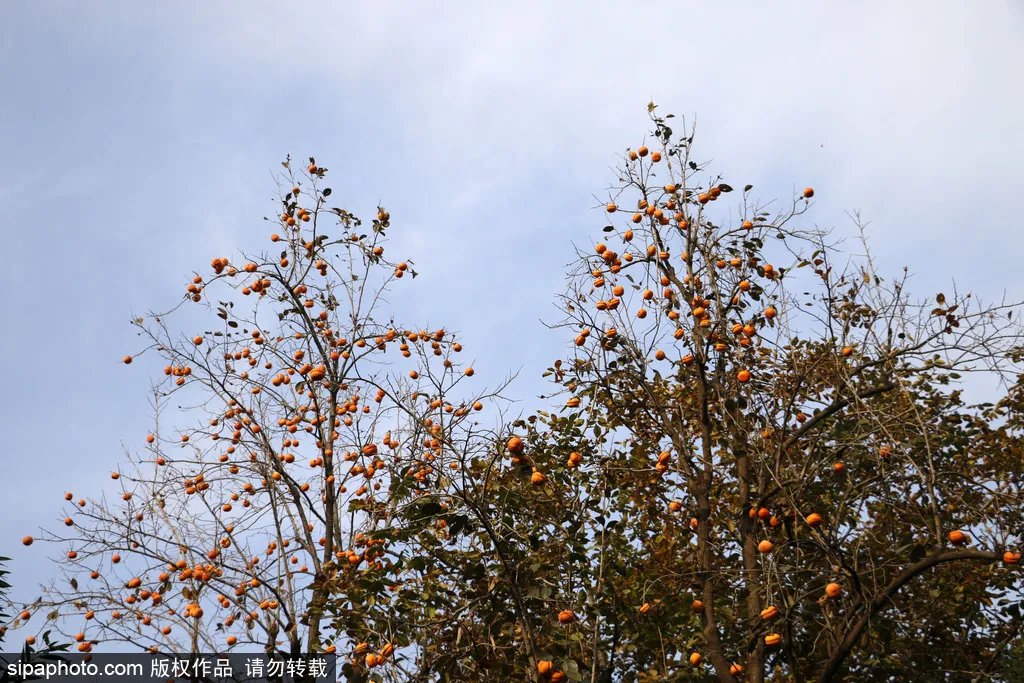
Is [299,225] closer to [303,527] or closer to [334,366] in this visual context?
[334,366]

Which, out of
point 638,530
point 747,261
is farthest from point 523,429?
point 747,261

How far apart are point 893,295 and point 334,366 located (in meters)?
4.08

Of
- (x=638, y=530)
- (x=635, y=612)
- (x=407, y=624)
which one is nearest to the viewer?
(x=407, y=624)

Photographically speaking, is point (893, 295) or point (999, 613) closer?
point (893, 295)

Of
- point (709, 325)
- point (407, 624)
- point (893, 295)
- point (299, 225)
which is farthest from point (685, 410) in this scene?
point (299, 225)

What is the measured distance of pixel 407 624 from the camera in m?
5.20

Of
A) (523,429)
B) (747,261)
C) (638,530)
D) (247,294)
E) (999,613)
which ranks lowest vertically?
(999,613)

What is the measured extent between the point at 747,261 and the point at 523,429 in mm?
1965

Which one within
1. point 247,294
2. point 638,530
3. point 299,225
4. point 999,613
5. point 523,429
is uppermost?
point 299,225

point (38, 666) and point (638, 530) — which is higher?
point (638, 530)

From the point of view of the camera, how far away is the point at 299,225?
25.0ft

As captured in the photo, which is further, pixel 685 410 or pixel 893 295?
pixel 685 410

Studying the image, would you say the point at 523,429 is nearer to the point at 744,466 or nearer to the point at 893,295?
the point at 744,466

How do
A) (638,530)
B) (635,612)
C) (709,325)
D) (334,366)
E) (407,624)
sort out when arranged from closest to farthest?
(407,624) < (635,612) < (709,325) < (638,530) < (334,366)
